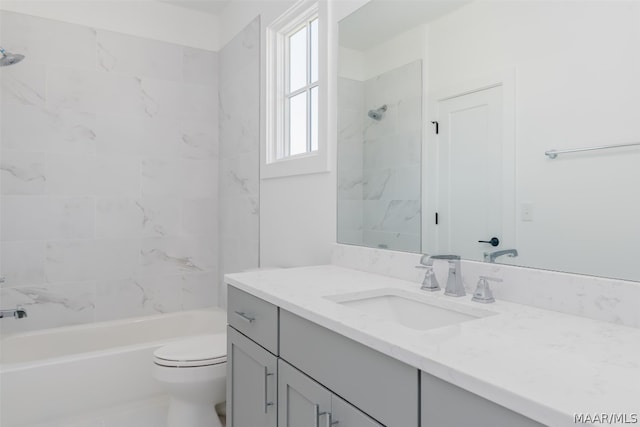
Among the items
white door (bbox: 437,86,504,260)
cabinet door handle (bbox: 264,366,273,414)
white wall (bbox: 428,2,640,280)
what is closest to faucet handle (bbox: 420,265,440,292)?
white door (bbox: 437,86,504,260)

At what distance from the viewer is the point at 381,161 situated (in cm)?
174

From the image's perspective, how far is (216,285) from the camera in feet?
10.5

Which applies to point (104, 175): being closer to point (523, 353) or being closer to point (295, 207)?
point (295, 207)

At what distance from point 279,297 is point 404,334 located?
18.5 inches

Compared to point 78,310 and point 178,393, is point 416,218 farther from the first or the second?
point 78,310

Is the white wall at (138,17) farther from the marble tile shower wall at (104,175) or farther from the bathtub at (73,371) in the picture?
the bathtub at (73,371)

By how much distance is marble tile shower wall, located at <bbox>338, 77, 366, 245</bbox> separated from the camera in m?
1.85

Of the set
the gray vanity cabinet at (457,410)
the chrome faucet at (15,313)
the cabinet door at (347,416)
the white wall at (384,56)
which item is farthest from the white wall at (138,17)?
the gray vanity cabinet at (457,410)

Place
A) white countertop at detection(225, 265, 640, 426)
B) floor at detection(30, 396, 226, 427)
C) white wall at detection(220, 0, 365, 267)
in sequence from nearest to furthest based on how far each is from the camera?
white countertop at detection(225, 265, 640, 426) < white wall at detection(220, 0, 365, 267) < floor at detection(30, 396, 226, 427)

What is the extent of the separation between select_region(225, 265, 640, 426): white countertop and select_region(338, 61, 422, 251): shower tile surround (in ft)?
1.59

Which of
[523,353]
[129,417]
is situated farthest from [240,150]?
[523,353]

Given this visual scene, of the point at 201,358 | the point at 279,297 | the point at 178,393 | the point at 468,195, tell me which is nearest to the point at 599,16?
the point at 468,195

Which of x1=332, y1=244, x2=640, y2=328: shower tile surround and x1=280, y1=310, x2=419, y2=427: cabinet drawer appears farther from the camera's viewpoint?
x1=332, y1=244, x2=640, y2=328: shower tile surround

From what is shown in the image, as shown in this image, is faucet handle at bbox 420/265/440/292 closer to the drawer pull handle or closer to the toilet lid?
the drawer pull handle
